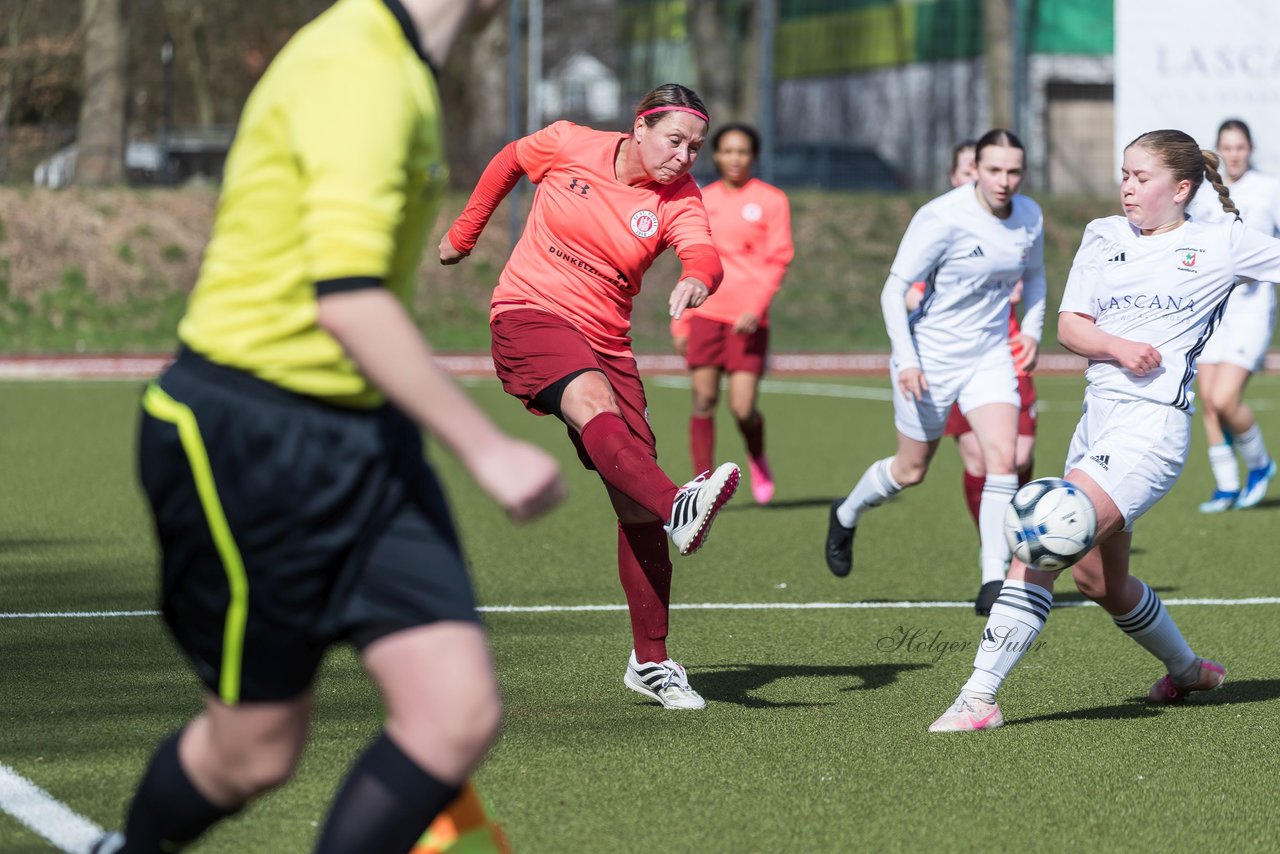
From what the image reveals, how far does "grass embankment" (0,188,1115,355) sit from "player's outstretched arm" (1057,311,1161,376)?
19.8 meters

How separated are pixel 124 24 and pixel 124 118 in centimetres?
176

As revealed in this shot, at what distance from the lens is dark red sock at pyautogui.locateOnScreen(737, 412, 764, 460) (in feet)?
37.6

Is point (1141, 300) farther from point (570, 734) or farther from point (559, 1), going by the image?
point (559, 1)

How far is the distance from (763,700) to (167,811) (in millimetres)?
3159

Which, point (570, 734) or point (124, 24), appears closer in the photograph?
point (570, 734)

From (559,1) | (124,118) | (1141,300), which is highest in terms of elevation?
(559,1)

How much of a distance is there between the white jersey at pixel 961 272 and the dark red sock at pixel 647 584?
2.03 meters

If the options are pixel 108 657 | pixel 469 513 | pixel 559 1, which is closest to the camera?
pixel 108 657

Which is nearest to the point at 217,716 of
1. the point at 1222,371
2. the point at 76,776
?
the point at 76,776

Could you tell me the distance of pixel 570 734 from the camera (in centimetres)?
545

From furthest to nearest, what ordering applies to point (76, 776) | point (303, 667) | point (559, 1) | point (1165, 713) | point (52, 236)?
point (559, 1), point (52, 236), point (1165, 713), point (76, 776), point (303, 667)

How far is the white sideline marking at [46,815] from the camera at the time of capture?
4270mm

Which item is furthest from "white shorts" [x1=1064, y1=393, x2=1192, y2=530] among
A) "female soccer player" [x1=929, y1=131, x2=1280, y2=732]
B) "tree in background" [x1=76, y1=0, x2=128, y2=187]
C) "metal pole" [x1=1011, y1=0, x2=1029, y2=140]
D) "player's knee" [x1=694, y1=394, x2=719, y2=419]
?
"tree in background" [x1=76, y1=0, x2=128, y2=187]

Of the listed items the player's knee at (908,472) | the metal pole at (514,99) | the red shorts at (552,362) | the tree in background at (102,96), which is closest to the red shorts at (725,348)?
the player's knee at (908,472)
